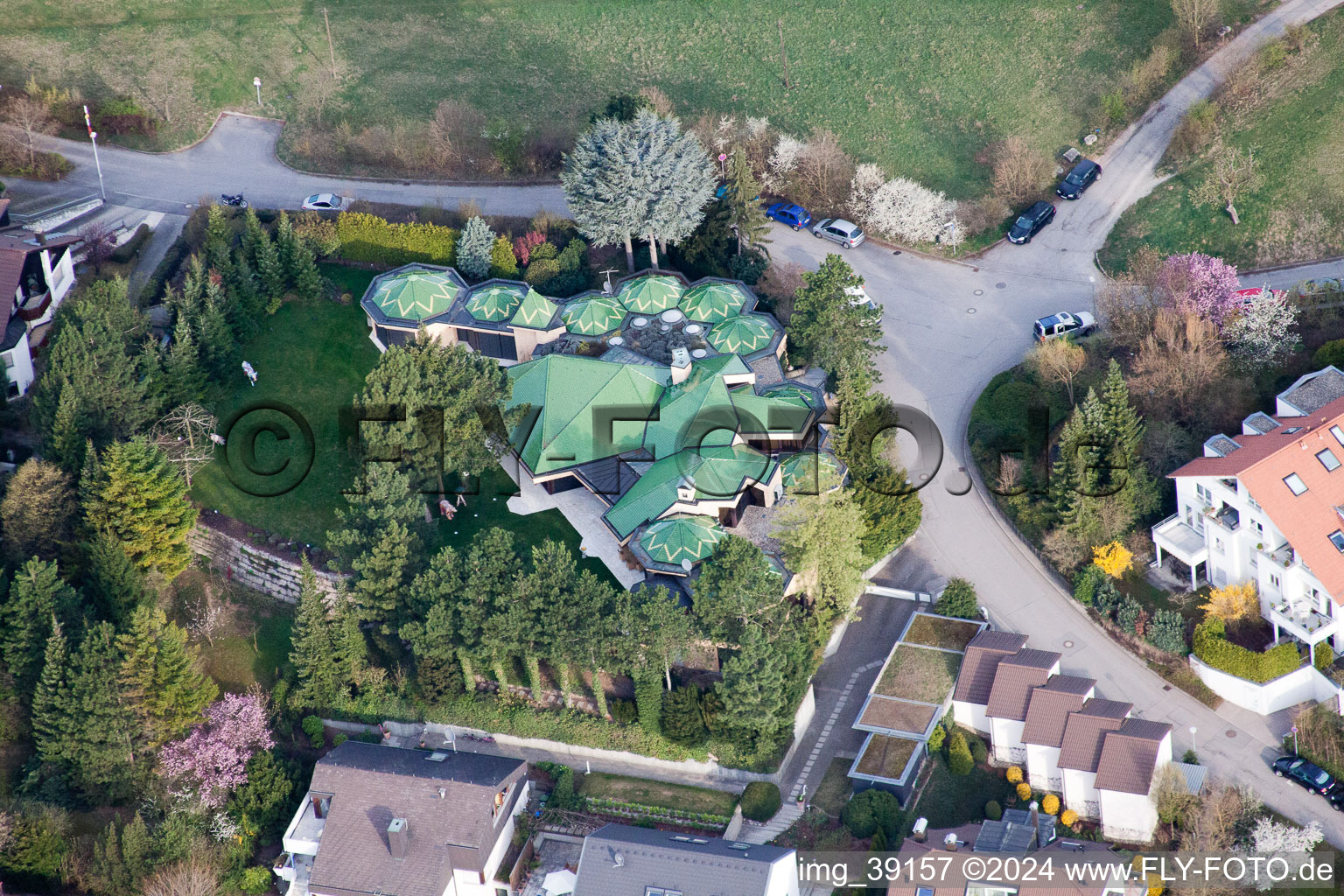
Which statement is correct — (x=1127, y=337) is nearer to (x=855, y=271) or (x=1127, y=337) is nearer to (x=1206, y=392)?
(x=1206, y=392)

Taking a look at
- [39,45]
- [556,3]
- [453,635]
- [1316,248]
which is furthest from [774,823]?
[39,45]

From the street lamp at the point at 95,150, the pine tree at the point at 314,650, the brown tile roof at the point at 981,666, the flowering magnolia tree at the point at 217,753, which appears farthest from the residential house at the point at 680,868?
the street lamp at the point at 95,150

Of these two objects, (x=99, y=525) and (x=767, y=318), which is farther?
(x=767, y=318)

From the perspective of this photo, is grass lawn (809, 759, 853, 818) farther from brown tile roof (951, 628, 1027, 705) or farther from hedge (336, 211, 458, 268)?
hedge (336, 211, 458, 268)

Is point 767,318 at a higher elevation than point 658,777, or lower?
higher

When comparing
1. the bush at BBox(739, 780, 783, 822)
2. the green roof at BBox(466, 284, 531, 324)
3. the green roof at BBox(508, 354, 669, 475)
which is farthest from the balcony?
the green roof at BBox(466, 284, 531, 324)

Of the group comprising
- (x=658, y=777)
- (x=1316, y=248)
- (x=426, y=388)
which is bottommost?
(x=658, y=777)
